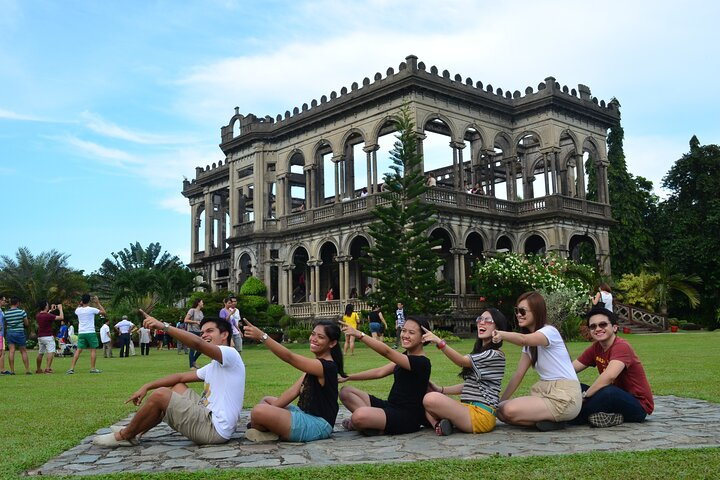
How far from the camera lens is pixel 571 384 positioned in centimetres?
645

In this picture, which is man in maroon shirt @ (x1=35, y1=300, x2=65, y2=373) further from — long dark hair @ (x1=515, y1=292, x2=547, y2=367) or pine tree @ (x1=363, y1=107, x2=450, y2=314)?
pine tree @ (x1=363, y1=107, x2=450, y2=314)

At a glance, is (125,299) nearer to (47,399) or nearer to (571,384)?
(47,399)

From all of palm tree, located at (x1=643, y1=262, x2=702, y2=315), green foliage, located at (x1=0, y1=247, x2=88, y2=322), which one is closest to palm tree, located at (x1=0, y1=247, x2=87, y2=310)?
green foliage, located at (x1=0, y1=247, x2=88, y2=322)

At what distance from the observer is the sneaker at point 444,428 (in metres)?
6.26

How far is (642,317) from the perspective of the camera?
102ft

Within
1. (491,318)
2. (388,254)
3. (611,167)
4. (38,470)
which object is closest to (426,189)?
(388,254)

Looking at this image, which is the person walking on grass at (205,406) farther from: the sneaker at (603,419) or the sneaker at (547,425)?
the sneaker at (603,419)

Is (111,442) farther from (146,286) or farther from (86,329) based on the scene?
(146,286)

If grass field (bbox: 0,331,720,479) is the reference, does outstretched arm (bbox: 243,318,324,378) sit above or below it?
above

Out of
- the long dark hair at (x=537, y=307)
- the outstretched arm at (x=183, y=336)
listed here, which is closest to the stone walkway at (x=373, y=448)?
the outstretched arm at (x=183, y=336)

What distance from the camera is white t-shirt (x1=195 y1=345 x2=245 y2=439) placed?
611 centimetres

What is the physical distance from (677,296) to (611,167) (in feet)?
31.0

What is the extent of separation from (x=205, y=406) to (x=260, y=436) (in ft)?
1.69

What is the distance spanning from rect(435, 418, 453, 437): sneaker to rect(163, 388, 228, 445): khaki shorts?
177cm
